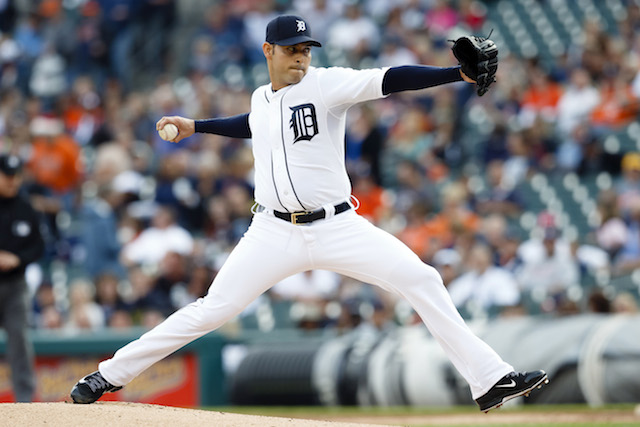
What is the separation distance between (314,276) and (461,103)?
13.0ft

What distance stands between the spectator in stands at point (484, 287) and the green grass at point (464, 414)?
1420mm

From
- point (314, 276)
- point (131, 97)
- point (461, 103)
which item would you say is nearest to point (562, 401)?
point (314, 276)

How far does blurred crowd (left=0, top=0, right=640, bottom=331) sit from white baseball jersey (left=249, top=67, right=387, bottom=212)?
5.41 m

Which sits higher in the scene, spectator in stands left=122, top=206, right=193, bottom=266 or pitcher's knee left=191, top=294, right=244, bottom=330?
spectator in stands left=122, top=206, right=193, bottom=266

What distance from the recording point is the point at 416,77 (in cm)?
499

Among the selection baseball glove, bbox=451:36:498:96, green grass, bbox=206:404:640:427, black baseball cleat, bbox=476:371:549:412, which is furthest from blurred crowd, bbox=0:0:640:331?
baseball glove, bbox=451:36:498:96

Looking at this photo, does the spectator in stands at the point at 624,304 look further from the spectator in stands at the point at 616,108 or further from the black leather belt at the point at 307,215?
the black leather belt at the point at 307,215

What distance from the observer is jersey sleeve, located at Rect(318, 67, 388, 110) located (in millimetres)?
5105

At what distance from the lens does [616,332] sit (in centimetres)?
880

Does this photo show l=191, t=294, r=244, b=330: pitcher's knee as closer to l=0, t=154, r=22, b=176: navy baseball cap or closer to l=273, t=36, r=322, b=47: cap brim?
l=273, t=36, r=322, b=47: cap brim

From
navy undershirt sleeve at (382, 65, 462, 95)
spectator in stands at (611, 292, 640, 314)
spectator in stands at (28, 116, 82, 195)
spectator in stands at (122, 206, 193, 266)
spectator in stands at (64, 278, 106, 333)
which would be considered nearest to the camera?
navy undershirt sleeve at (382, 65, 462, 95)

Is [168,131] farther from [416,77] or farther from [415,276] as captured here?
[415,276]

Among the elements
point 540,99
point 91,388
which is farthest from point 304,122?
point 540,99

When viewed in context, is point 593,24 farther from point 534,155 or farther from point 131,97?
point 131,97
